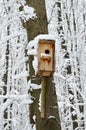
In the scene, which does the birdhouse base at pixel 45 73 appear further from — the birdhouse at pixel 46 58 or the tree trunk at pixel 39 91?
the tree trunk at pixel 39 91

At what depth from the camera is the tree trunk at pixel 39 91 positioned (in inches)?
118

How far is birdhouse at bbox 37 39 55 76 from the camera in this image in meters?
2.90

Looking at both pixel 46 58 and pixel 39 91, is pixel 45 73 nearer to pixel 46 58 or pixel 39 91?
pixel 46 58

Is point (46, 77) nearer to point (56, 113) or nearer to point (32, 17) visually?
point (56, 113)

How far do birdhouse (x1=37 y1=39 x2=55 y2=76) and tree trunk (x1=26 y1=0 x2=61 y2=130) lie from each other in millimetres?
164

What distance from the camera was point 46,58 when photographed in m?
2.90

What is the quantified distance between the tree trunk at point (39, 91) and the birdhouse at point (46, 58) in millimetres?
164

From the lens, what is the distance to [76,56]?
953cm

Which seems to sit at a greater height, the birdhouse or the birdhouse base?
the birdhouse

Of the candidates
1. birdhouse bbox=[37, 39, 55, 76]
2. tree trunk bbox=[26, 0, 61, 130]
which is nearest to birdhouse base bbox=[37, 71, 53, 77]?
birdhouse bbox=[37, 39, 55, 76]

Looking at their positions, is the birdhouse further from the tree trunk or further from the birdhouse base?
the tree trunk

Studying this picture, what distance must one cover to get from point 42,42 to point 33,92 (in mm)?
538

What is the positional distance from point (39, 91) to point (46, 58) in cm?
41

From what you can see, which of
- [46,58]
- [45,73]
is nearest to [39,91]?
[45,73]
